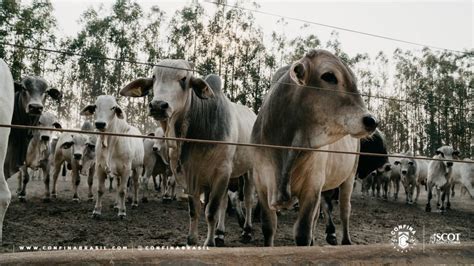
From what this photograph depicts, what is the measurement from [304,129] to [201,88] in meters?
1.52

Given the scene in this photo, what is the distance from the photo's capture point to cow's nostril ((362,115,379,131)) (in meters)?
3.02

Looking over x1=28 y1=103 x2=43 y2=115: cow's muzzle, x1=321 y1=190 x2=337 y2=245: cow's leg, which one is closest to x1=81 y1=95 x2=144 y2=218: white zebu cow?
x1=28 y1=103 x2=43 y2=115: cow's muzzle

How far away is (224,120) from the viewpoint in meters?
5.01

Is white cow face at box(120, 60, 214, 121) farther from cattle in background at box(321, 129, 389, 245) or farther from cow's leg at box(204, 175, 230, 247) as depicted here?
cattle in background at box(321, 129, 389, 245)

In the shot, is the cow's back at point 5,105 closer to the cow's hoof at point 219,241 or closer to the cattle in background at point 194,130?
the cattle in background at point 194,130

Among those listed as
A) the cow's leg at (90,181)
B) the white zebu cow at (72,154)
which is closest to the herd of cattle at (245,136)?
the white zebu cow at (72,154)

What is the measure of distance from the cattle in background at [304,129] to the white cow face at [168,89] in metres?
1.00

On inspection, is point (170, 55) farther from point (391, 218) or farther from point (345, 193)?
point (345, 193)

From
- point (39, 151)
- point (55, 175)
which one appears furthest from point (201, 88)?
point (55, 175)

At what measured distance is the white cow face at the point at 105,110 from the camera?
689 centimetres

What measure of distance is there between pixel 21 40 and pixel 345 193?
25.5 ft

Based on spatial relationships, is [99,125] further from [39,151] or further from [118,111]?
[39,151]

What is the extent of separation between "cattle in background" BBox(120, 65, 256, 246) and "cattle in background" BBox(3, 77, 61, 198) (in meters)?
1.57

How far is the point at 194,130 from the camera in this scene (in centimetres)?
474
